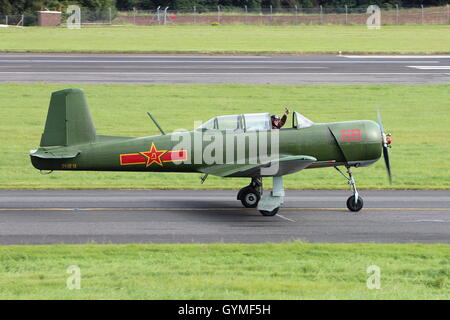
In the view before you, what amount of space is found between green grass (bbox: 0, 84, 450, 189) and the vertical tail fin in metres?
4.26

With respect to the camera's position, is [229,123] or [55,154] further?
[229,123]

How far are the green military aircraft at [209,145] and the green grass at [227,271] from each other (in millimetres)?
3658

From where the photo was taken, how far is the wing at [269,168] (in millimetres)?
17844

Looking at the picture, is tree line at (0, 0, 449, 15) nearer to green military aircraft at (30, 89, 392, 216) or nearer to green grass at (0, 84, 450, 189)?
green grass at (0, 84, 450, 189)

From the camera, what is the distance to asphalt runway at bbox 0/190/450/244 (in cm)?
1636

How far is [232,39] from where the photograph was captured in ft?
226

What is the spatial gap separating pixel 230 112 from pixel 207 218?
16.4 metres

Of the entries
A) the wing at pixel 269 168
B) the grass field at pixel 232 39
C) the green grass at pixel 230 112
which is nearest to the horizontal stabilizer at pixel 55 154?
the wing at pixel 269 168

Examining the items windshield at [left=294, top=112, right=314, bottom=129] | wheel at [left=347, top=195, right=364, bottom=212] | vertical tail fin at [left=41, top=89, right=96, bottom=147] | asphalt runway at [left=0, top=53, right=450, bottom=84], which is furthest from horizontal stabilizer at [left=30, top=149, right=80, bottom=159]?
asphalt runway at [left=0, top=53, right=450, bottom=84]

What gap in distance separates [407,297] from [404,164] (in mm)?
14983

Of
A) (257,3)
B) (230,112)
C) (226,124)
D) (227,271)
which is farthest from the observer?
(257,3)

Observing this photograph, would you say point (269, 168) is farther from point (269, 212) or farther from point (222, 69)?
point (222, 69)


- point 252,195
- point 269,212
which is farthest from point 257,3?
point 269,212

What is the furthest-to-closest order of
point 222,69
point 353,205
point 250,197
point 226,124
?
point 222,69, point 250,197, point 353,205, point 226,124
